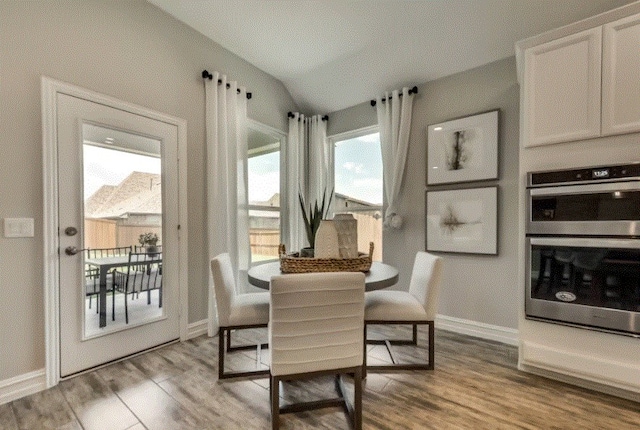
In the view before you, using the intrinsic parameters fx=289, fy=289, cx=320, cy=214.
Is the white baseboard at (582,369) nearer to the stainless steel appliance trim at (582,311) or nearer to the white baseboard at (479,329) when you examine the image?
the stainless steel appliance trim at (582,311)

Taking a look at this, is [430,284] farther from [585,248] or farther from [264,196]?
[264,196]

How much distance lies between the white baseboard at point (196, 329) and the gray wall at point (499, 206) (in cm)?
203

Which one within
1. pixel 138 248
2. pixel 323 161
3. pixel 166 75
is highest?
pixel 166 75

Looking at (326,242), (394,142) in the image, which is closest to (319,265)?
(326,242)

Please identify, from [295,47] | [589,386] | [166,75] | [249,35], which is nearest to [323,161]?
[295,47]

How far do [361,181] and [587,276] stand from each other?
→ 2.28 metres

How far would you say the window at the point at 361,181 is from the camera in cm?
346

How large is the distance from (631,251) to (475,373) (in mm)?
1211

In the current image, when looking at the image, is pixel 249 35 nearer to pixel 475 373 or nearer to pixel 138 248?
pixel 138 248

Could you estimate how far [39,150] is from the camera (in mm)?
1883

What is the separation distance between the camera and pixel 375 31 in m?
2.72

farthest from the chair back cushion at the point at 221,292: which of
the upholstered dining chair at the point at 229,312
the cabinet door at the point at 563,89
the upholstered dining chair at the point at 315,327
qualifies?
the cabinet door at the point at 563,89

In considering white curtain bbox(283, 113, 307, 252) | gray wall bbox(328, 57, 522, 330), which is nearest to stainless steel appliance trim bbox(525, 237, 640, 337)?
gray wall bbox(328, 57, 522, 330)

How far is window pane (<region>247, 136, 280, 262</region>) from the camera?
3387 millimetres
